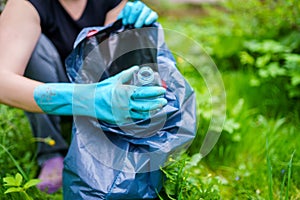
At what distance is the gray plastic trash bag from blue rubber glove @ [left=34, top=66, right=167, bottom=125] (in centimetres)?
3

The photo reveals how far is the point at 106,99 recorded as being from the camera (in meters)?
1.20

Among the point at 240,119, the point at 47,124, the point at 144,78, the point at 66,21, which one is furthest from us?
the point at 240,119

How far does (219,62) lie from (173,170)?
4.31 feet

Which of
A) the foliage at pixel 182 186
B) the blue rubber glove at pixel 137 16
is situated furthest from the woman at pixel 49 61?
the foliage at pixel 182 186

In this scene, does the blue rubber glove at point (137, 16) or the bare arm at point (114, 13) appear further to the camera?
the bare arm at point (114, 13)

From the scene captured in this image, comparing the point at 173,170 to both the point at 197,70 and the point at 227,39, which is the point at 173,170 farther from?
the point at 227,39

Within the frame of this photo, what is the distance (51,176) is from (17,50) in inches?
20.0

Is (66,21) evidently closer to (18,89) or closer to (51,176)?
(18,89)

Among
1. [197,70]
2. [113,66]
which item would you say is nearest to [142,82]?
[113,66]

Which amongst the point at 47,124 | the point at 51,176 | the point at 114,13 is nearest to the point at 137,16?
the point at 114,13

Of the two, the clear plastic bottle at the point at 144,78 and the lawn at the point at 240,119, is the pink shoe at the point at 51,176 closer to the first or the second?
the lawn at the point at 240,119

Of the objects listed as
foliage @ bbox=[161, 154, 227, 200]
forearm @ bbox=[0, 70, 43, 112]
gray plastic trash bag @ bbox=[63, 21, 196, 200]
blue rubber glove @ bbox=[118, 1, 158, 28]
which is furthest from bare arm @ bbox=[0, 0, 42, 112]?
foliage @ bbox=[161, 154, 227, 200]

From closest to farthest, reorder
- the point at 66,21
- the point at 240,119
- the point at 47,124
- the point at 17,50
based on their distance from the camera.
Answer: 1. the point at 17,50
2. the point at 66,21
3. the point at 47,124
4. the point at 240,119

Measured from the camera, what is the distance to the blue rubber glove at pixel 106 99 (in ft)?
3.86
